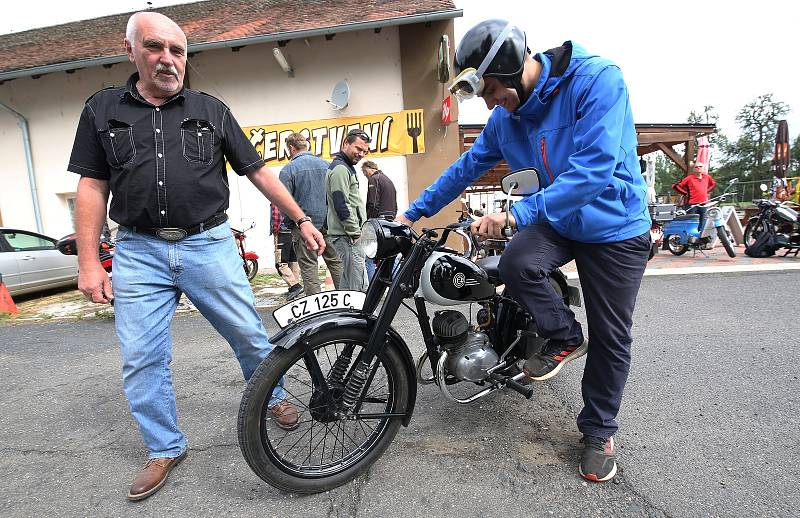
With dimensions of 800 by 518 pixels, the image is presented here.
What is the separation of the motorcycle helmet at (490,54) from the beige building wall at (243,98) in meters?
7.10

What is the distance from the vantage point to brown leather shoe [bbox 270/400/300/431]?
235cm

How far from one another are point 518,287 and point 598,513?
98 centimetres

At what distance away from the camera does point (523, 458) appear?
7.09 ft

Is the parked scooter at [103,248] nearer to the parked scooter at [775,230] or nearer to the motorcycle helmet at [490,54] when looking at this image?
the motorcycle helmet at [490,54]

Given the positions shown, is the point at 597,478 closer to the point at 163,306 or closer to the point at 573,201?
the point at 573,201

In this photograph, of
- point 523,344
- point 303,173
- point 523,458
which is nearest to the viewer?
point 523,458

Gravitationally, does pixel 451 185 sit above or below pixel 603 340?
above

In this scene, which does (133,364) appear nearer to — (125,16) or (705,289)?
(705,289)

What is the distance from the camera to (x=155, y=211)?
1932 mm

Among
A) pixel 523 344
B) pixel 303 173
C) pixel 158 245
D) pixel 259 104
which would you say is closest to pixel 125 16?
pixel 259 104

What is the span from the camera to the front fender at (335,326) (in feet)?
6.04

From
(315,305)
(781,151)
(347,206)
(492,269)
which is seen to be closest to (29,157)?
(347,206)

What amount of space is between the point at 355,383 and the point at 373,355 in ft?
0.51

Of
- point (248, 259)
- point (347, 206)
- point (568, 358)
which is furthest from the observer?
point (248, 259)
